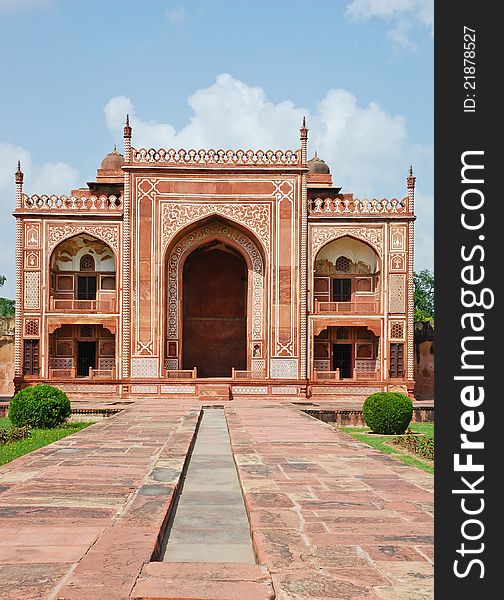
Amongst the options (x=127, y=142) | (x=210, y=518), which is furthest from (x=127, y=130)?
(x=210, y=518)

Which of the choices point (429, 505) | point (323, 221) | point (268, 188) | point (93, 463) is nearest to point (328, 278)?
point (323, 221)

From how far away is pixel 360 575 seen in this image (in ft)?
11.1

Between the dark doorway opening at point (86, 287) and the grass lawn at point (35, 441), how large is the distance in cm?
922

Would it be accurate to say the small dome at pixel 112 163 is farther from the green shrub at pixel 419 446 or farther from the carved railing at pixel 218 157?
the green shrub at pixel 419 446

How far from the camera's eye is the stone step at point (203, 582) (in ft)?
10.0

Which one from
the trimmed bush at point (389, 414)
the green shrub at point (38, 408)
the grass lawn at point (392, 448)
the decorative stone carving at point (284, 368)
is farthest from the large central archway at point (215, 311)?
the green shrub at point (38, 408)

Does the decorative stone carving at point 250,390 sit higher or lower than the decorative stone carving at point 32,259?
lower

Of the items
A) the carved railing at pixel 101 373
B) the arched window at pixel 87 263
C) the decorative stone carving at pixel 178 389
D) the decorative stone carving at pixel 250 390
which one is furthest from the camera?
the arched window at pixel 87 263

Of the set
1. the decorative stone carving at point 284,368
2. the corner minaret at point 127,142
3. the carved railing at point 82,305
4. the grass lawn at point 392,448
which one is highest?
the corner minaret at point 127,142

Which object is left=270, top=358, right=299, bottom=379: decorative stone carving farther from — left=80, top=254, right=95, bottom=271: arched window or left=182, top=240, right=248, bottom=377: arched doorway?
left=80, top=254, right=95, bottom=271: arched window

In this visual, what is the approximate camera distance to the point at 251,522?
4508mm

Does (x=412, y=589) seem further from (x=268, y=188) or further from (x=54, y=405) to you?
(x=268, y=188)

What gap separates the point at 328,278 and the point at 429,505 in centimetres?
1739

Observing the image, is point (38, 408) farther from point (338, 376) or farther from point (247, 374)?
point (338, 376)
